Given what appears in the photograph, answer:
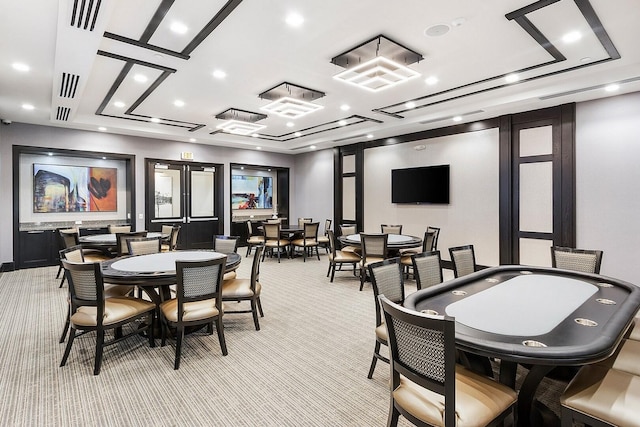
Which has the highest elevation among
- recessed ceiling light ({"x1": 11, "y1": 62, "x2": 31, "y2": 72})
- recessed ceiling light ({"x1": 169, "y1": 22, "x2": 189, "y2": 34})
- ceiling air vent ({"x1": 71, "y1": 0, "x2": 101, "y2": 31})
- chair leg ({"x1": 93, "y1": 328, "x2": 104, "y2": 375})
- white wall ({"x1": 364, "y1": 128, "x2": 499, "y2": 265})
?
recessed ceiling light ({"x1": 169, "y1": 22, "x2": 189, "y2": 34})

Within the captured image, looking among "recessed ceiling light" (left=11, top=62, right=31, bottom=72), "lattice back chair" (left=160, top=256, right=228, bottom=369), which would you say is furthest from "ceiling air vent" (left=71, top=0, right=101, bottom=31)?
"lattice back chair" (left=160, top=256, right=228, bottom=369)

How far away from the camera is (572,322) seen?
188cm

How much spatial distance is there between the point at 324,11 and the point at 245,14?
76cm

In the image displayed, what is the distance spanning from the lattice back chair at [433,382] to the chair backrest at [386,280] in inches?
35.9

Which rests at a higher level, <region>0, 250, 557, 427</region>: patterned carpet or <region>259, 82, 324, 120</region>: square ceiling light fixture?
<region>259, 82, 324, 120</region>: square ceiling light fixture

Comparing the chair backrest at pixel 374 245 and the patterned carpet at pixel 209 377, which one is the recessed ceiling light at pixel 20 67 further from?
the chair backrest at pixel 374 245

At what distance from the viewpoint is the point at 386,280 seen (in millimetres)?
2791

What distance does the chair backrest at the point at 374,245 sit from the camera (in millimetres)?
5656

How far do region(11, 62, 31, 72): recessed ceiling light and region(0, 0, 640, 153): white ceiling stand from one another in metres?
0.11

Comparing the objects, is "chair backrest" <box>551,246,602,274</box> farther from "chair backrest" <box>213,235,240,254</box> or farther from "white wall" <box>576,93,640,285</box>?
"chair backrest" <box>213,235,240,254</box>

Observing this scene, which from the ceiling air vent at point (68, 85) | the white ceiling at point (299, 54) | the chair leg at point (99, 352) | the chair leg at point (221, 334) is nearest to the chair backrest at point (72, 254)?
the chair leg at point (99, 352)

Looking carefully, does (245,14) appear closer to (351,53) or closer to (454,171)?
(351,53)

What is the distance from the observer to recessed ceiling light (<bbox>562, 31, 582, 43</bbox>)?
3668 millimetres

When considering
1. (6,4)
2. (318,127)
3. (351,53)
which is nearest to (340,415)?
(351,53)
